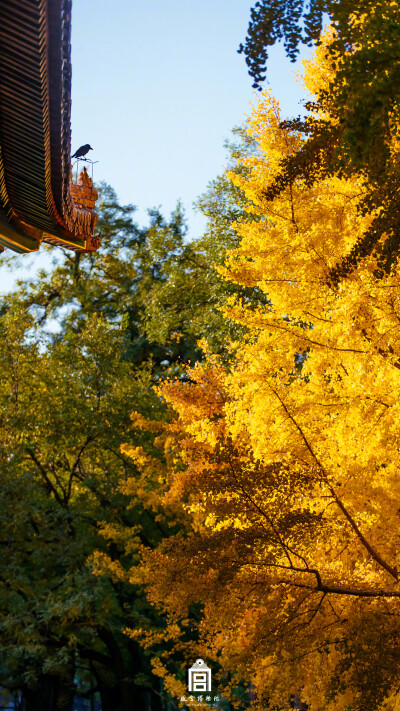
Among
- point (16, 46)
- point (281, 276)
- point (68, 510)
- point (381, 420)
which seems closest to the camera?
point (16, 46)

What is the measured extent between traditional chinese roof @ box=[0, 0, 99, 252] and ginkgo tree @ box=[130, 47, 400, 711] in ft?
4.14

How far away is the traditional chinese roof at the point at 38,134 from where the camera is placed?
309 cm

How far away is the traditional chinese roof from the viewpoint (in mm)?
3088

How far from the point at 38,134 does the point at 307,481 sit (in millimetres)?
3155

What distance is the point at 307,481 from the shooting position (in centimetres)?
536

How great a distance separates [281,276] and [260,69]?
4.25 metres

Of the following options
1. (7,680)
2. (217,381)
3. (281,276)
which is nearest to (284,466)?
(281,276)

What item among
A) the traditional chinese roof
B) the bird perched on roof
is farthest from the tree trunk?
the bird perched on roof

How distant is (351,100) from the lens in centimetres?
280

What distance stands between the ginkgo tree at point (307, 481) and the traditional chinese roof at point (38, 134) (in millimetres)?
1261

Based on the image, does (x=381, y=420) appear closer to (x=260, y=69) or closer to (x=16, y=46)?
(x=260, y=69)

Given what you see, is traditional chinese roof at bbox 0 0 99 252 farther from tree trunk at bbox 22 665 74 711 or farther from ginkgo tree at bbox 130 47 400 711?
tree trunk at bbox 22 665 74 711
